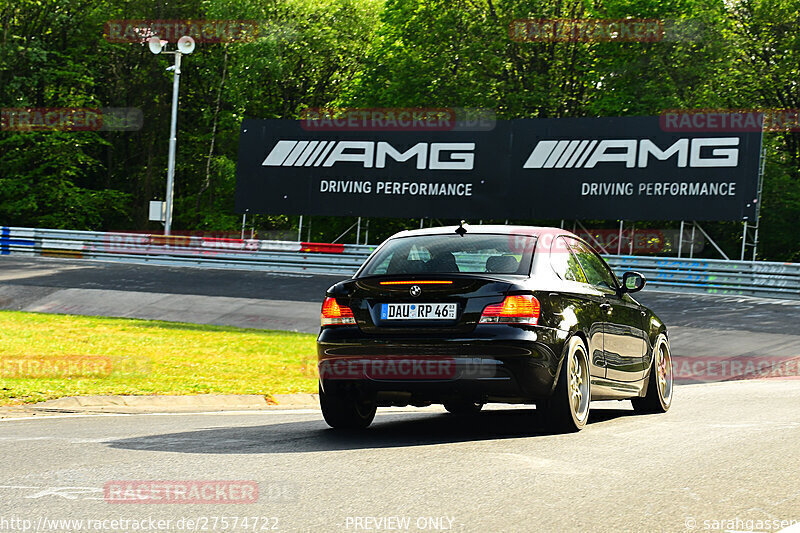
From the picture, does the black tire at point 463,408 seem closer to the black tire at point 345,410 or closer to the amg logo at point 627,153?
the black tire at point 345,410

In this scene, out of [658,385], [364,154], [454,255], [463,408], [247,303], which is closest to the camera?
[454,255]

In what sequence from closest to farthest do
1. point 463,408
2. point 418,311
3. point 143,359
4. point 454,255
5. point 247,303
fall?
point 418,311 → point 454,255 → point 463,408 → point 143,359 → point 247,303

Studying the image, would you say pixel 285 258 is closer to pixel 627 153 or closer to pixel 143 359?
pixel 627 153

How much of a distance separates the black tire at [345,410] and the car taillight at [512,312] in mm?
1238

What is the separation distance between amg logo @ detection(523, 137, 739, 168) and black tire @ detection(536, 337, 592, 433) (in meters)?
23.3

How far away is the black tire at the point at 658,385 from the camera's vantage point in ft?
33.1

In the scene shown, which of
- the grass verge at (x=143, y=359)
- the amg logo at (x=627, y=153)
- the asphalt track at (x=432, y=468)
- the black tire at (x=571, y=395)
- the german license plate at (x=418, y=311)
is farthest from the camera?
the amg logo at (x=627, y=153)

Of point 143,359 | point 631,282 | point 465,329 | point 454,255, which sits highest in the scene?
point 454,255

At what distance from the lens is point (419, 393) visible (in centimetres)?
788

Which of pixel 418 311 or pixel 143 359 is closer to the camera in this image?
pixel 418 311

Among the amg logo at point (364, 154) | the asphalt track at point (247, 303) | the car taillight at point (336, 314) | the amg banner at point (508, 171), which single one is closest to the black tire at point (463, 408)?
the car taillight at point (336, 314)

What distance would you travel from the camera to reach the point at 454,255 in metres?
8.24

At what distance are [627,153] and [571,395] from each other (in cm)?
2434

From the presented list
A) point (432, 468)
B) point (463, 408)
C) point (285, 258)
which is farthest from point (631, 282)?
point (285, 258)
